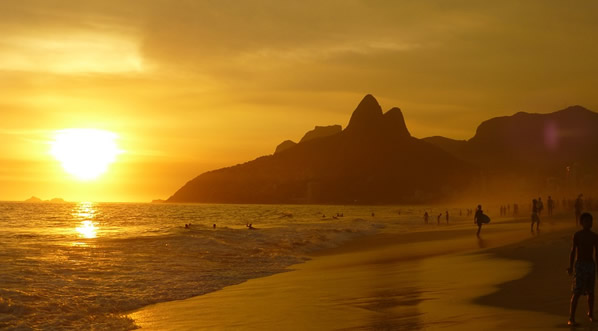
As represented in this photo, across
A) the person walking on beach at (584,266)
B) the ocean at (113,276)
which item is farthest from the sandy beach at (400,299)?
the ocean at (113,276)

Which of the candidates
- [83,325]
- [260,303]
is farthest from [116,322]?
[260,303]

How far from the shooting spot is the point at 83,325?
14.6 meters

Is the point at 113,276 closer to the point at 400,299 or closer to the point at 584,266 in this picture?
the point at 400,299

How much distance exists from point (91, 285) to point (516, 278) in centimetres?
1450

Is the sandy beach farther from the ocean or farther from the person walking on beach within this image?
the ocean

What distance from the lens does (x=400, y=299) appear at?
14.8 meters

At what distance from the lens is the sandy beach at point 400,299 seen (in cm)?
1208

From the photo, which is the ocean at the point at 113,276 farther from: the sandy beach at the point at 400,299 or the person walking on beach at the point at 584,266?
the person walking on beach at the point at 584,266

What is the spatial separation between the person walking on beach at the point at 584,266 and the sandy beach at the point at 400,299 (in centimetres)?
45

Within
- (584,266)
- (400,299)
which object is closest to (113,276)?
(400,299)

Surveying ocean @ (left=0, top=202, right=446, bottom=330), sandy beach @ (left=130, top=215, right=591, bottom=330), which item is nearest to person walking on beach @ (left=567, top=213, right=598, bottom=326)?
sandy beach @ (left=130, top=215, right=591, bottom=330)

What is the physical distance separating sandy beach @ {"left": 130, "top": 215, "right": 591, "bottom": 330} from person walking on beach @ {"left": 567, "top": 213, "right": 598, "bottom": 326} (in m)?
0.45

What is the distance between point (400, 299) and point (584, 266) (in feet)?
16.4

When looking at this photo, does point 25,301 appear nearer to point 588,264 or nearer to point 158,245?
point 588,264
